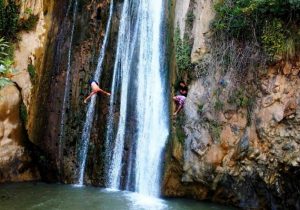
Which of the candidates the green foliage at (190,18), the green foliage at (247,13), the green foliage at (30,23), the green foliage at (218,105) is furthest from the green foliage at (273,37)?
the green foliage at (30,23)

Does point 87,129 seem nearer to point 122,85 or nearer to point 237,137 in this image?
point 122,85


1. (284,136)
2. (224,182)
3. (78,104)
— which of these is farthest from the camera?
(78,104)

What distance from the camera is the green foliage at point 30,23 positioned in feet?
40.3

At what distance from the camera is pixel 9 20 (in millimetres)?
12195

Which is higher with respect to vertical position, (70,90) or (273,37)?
(273,37)

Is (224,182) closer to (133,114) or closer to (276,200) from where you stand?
(276,200)

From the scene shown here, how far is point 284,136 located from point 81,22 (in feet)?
21.4

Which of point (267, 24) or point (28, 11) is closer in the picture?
point (267, 24)

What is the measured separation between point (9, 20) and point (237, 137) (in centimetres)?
713

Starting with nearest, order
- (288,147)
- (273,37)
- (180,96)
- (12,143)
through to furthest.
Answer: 1. (288,147)
2. (273,37)
3. (180,96)
4. (12,143)

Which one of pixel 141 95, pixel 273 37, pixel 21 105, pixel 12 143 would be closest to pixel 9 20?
pixel 21 105

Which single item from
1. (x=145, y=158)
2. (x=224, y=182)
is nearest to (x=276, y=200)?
(x=224, y=182)

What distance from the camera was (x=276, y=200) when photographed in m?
8.86

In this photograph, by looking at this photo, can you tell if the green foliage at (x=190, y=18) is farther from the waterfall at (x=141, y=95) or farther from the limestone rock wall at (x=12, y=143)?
the limestone rock wall at (x=12, y=143)
